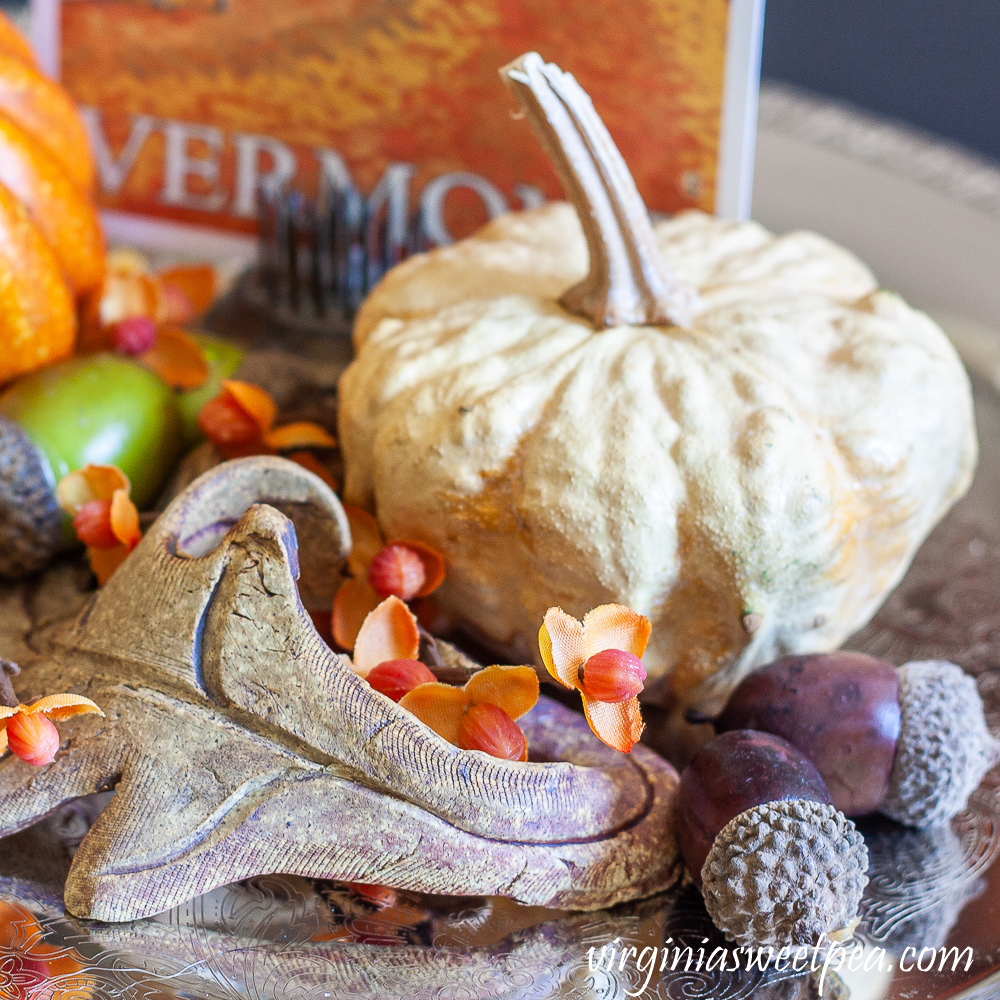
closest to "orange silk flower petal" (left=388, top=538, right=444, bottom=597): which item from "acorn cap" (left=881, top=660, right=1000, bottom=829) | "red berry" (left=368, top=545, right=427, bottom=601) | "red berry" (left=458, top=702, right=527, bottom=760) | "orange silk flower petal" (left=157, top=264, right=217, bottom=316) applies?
"red berry" (left=368, top=545, right=427, bottom=601)

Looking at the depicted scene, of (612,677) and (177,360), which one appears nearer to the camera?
(612,677)

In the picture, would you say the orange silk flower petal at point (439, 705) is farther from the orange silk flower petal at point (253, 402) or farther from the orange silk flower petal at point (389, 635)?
the orange silk flower petal at point (253, 402)

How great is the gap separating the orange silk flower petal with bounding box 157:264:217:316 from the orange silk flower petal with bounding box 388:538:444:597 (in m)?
0.54

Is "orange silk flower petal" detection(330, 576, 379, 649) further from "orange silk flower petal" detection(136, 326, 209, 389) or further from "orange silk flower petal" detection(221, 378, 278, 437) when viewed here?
"orange silk flower petal" detection(136, 326, 209, 389)

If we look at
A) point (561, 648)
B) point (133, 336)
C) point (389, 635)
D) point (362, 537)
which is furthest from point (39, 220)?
point (561, 648)

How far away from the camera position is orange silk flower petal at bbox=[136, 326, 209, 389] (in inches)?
38.6

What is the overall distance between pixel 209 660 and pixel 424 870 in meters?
0.18

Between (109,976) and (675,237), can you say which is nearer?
(109,976)

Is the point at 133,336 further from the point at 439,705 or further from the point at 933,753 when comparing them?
the point at 933,753

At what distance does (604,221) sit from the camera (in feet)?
2.64

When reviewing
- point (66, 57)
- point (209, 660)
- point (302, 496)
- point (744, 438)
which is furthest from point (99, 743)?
point (66, 57)

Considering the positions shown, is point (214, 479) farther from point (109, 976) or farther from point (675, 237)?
point (675, 237)

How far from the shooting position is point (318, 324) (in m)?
1.28

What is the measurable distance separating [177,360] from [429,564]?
379mm
